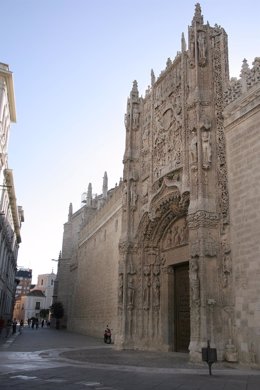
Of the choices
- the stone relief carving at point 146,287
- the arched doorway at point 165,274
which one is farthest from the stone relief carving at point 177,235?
the stone relief carving at point 146,287

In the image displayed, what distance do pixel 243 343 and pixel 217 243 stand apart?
322cm

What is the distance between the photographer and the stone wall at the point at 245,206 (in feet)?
38.4

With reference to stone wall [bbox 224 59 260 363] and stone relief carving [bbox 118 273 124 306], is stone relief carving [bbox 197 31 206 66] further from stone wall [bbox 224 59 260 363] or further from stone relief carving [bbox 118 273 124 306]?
stone relief carving [bbox 118 273 124 306]

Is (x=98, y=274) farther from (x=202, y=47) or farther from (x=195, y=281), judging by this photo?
(x=202, y=47)

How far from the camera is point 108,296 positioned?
2502 centimetres

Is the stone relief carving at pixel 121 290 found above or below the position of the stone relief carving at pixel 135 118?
below

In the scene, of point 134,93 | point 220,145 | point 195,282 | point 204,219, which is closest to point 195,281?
point 195,282

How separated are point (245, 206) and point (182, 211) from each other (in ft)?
13.7

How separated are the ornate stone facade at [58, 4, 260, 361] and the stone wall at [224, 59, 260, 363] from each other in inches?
6.1

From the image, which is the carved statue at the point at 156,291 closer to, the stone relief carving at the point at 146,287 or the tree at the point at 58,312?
the stone relief carving at the point at 146,287

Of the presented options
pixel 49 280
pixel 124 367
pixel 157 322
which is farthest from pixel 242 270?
pixel 49 280

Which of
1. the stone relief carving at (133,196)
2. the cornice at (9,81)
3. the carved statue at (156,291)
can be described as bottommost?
the carved statue at (156,291)

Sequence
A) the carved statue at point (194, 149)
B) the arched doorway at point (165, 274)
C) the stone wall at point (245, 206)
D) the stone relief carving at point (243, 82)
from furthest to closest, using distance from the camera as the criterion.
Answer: the arched doorway at point (165, 274) → the carved statue at point (194, 149) → the stone relief carving at point (243, 82) → the stone wall at point (245, 206)

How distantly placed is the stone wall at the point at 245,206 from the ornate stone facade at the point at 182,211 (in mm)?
155
